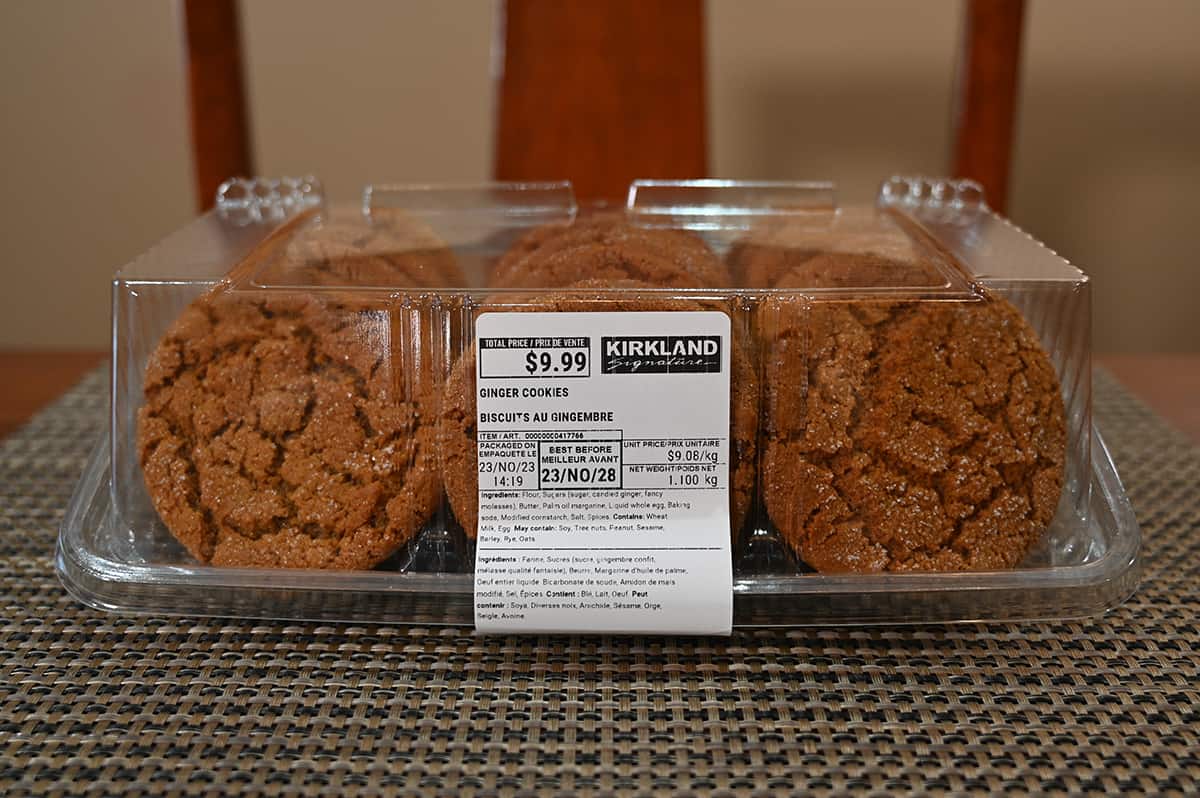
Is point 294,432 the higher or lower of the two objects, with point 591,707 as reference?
higher

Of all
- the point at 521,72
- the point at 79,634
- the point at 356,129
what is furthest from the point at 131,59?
the point at 79,634

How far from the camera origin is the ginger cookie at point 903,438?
0.57m

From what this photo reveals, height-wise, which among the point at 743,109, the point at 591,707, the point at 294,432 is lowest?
the point at 591,707

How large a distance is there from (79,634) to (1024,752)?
1.67 ft

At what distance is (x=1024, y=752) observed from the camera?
0.50m

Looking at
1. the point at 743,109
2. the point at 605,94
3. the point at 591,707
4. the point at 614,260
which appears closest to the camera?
the point at 591,707

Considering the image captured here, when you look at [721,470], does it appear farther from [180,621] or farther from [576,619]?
[180,621]

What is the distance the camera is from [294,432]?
0.59 m
